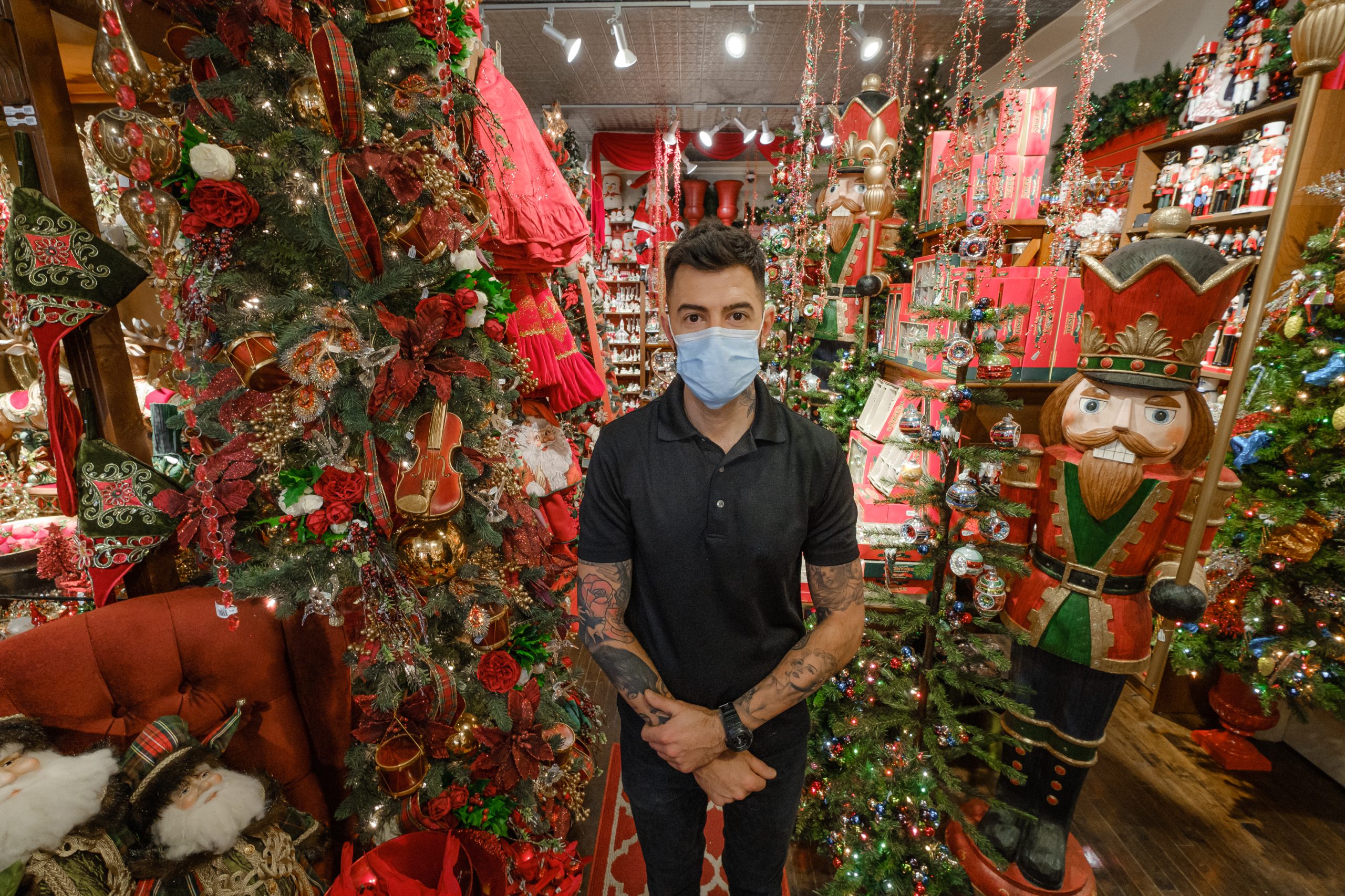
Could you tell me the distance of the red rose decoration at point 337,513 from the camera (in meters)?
1.36

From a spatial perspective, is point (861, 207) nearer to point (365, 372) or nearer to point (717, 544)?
point (717, 544)

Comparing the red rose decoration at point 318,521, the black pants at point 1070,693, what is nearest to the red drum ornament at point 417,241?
the red rose decoration at point 318,521

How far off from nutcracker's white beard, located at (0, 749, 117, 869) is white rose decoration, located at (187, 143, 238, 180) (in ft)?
4.34

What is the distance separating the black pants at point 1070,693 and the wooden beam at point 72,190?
2717 mm

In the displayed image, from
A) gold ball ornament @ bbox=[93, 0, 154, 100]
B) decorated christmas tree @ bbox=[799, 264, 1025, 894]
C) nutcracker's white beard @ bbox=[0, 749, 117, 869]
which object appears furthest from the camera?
decorated christmas tree @ bbox=[799, 264, 1025, 894]

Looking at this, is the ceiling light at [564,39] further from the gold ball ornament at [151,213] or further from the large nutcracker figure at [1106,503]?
the large nutcracker figure at [1106,503]

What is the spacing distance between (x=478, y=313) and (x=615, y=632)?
93 centimetres

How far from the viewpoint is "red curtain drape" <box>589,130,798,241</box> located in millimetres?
7133

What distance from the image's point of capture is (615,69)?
5.16 m

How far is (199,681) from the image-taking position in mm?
1485

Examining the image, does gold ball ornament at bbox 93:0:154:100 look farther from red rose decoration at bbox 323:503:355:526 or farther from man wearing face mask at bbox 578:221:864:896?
man wearing face mask at bbox 578:221:864:896

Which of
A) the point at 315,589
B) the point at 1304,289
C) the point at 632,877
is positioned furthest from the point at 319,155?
the point at 1304,289

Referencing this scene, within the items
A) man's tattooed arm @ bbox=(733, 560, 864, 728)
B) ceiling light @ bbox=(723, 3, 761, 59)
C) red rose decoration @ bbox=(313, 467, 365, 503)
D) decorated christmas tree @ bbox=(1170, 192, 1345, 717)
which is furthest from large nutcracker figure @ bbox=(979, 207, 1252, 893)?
ceiling light @ bbox=(723, 3, 761, 59)

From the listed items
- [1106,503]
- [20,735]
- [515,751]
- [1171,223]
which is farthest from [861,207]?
[20,735]
